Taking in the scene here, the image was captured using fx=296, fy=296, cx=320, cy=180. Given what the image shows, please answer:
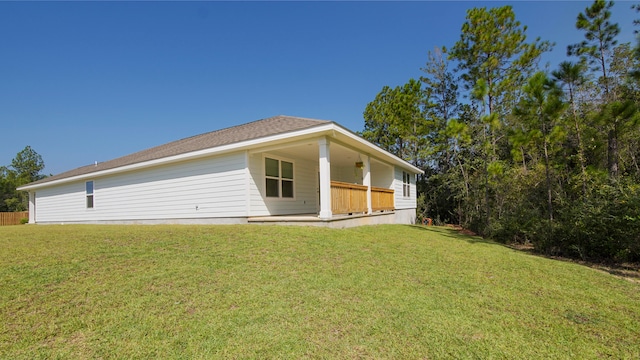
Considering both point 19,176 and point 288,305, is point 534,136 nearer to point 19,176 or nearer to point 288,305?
point 288,305

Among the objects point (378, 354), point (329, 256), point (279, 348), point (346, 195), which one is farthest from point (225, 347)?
point (346, 195)

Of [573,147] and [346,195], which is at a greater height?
[573,147]

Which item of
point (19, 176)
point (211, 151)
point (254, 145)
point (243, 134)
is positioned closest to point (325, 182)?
point (254, 145)

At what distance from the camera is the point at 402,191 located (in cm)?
1535

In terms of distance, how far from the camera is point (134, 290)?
346 centimetres

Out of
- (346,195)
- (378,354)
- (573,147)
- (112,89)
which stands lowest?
(378,354)

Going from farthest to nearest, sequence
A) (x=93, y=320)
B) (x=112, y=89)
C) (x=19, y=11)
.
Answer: (x=112, y=89), (x=19, y=11), (x=93, y=320)

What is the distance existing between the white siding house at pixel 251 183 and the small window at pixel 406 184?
1620 millimetres

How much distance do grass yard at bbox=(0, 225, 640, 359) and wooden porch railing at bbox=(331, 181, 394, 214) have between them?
103 inches

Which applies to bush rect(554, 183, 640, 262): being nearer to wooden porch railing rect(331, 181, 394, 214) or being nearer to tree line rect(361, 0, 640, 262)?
tree line rect(361, 0, 640, 262)

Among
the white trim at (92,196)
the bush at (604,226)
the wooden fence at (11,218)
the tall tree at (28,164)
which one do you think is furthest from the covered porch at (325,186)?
the tall tree at (28,164)

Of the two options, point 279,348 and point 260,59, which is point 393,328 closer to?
point 279,348

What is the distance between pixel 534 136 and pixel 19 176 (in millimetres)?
56223

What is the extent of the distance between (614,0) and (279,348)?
41.5 feet
